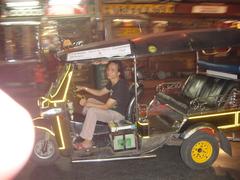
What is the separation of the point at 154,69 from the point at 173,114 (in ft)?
19.7

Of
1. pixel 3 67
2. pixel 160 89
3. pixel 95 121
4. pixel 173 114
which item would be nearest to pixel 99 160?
pixel 95 121

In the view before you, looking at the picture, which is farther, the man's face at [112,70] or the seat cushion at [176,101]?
the seat cushion at [176,101]

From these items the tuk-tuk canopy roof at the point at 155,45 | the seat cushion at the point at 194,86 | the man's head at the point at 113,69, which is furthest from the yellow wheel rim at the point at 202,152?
the man's head at the point at 113,69

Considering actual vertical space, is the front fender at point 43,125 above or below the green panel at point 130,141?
above

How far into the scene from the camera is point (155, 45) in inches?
242

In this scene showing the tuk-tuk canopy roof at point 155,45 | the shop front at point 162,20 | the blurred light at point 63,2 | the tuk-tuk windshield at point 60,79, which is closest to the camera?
the tuk-tuk canopy roof at point 155,45

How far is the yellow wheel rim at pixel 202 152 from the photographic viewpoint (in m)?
6.27

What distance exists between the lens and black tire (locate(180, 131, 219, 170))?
6230mm

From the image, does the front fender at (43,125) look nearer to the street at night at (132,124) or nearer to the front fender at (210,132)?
the street at night at (132,124)

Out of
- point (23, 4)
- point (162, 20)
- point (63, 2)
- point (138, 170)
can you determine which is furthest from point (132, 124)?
point (162, 20)

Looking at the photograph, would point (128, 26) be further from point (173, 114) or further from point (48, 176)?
point (48, 176)

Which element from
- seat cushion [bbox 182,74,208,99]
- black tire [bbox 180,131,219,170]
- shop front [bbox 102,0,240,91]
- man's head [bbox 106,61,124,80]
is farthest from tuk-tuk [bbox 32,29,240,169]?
shop front [bbox 102,0,240,91]

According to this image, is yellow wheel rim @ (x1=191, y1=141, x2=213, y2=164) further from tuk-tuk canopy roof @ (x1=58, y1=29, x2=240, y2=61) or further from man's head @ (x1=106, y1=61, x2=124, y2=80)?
man's head @ (x1=106, y1=61, x2=124, y2=80)

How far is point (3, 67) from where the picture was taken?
12.5 meters
